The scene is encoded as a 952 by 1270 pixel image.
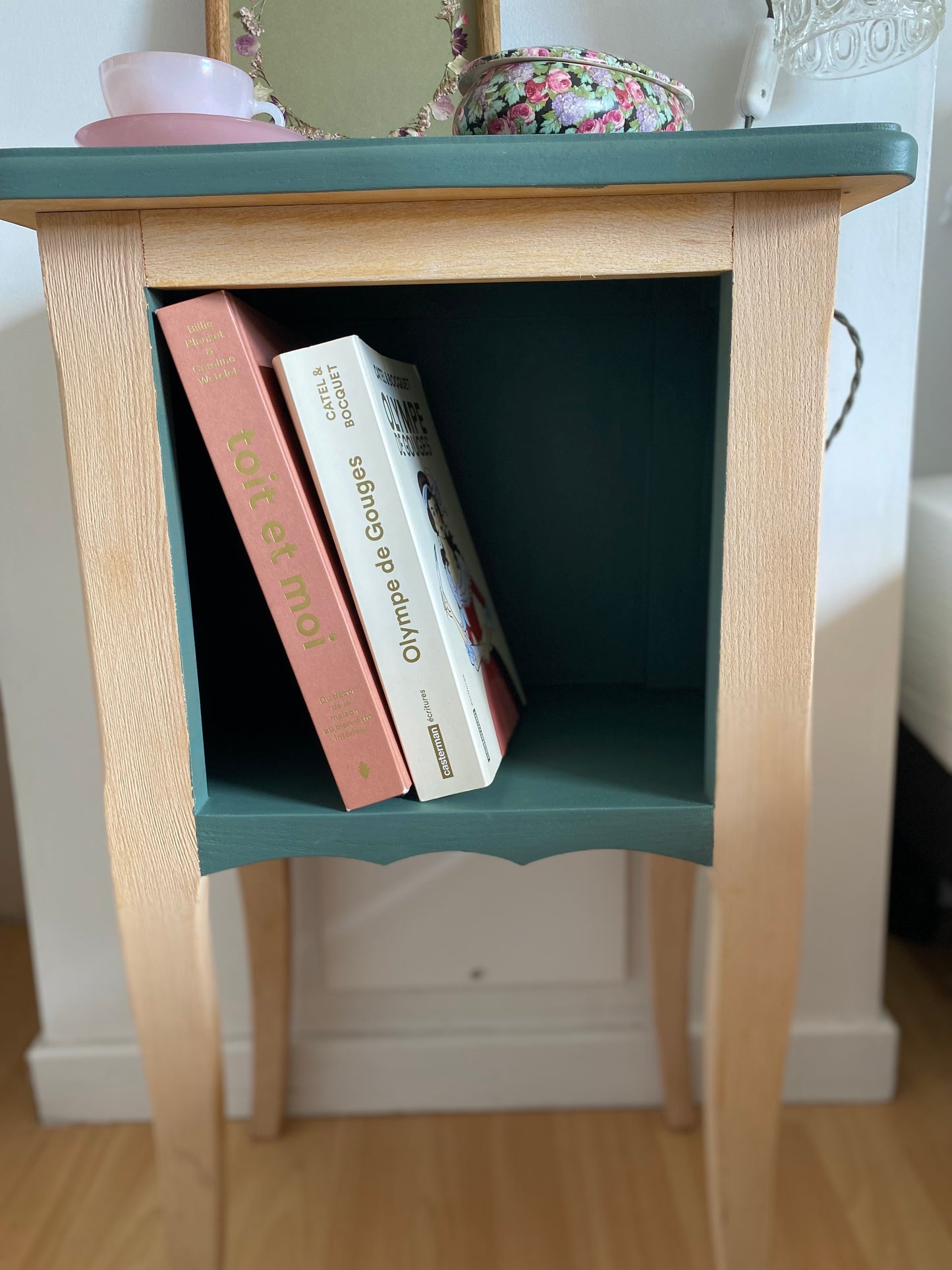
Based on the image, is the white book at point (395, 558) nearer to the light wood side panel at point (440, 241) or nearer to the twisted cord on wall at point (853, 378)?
the light wood side panel at point (440, 241)

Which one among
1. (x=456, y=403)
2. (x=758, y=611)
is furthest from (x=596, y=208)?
(x=456, y=403)

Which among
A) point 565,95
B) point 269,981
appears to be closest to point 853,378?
point 565,95

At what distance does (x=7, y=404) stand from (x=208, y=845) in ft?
1.78

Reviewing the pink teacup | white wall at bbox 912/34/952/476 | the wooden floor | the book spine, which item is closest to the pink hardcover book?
the book spine

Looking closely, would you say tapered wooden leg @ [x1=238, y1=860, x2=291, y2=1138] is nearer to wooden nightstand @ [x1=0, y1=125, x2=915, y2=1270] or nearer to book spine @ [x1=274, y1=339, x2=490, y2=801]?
wooden nightstand @ [x1=0, y1=125, x2=915, y2=1270]

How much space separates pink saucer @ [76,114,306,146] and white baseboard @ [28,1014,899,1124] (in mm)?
905

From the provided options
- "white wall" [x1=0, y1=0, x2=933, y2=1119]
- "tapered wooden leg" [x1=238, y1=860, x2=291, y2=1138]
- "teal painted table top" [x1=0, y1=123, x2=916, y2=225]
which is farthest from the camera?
"tapered wooden leg" [x1=238, y1=860, x2=291, y2=1138]

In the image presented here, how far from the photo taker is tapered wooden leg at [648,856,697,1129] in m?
0.95

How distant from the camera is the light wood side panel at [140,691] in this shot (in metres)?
0.52

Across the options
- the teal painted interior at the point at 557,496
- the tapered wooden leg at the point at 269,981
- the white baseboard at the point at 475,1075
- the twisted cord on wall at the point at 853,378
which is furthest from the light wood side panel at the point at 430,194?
the white baseboard at the point at 475,1075

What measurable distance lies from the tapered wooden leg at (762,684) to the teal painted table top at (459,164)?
32mm

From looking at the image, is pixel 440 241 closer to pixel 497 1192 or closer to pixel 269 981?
pixel 269 981

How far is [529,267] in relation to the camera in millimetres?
516

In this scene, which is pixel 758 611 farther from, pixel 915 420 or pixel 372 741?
pixel 915 420
